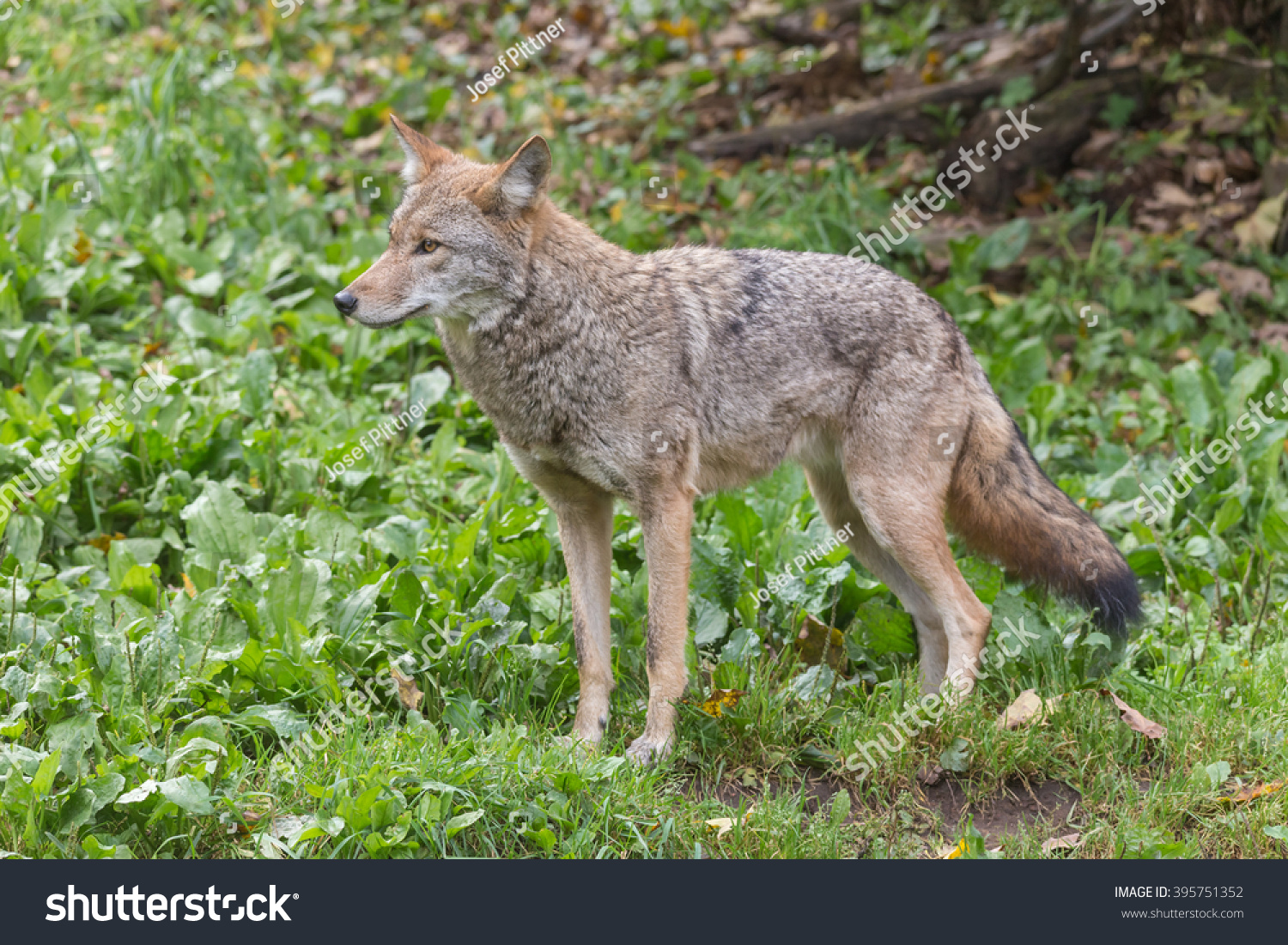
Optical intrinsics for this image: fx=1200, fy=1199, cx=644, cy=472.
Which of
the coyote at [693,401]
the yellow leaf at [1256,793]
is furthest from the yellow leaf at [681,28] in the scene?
the yellow leaf at [1256,793]

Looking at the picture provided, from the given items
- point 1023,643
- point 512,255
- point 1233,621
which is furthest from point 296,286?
point 1233,621

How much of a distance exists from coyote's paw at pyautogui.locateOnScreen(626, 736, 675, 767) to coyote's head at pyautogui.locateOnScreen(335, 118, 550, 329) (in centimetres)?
175

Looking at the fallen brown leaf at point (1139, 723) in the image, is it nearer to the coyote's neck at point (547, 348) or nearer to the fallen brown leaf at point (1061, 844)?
the fallen brown leaf at point (1061, 844)

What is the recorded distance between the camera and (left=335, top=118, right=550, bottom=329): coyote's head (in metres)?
4.47

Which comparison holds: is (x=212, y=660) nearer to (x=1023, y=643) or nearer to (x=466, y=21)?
(x=1023, y=643)

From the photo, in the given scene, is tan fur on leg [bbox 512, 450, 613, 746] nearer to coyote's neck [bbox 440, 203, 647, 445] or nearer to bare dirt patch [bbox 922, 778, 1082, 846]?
coyote's neck [bbox 440, 203, 647, 445]

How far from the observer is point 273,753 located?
4461 millimetres

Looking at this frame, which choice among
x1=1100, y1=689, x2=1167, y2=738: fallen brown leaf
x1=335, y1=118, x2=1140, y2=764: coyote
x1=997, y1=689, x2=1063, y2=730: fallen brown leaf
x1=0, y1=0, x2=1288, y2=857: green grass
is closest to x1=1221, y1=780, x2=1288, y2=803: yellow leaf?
x1=0, y1=0, x2=1288, y2=857: green grass

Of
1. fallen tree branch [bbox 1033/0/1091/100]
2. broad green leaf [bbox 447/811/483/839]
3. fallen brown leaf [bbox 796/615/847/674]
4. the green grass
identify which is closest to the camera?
broad green leaf [bbox 447/811/483/839]

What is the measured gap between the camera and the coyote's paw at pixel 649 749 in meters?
4.63

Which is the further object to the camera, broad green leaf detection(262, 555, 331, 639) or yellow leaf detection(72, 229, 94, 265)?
yellow leaf detection(72, 229, 94, 265)

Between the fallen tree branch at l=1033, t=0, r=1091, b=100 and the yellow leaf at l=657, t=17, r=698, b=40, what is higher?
the yellow leaf at l=657, t=17, r=698, b=40

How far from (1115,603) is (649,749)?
6.65 feet

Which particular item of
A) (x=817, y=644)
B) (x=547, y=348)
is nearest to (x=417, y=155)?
(x=547, y=348)
